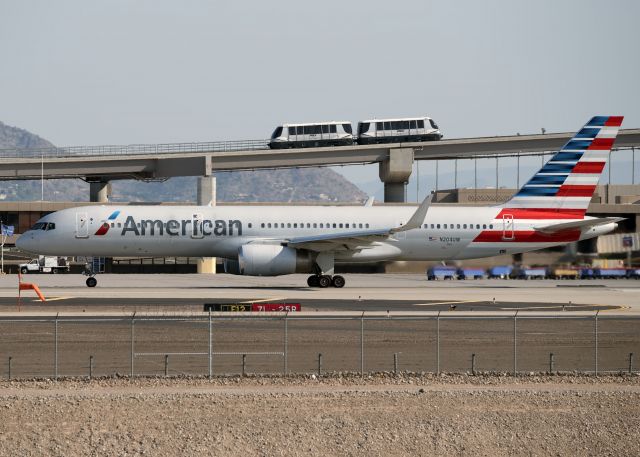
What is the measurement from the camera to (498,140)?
11056 centimetres

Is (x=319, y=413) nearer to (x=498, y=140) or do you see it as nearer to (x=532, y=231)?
(x=532, y=231)

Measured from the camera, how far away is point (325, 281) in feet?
188

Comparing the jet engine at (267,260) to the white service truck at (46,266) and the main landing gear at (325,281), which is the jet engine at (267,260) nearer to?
the main landing gear at (325,281)

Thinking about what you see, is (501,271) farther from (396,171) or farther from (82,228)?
(396,171)

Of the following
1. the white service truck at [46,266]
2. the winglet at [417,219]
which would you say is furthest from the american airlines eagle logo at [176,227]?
the white service truck at [46,266]

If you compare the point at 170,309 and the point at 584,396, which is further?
the point at 170,309

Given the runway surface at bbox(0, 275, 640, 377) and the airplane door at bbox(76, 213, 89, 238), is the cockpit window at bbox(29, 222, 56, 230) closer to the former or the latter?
the airplane door at bbox(76, 213, 89, 238)

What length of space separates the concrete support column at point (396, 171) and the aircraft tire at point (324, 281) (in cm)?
5083

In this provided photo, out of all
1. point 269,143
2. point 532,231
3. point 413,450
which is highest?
A: point 269,143

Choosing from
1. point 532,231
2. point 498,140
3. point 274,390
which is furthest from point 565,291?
point 498,140

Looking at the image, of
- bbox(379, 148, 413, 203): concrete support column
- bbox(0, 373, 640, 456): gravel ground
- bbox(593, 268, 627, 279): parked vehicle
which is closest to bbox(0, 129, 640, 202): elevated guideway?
bbox(379, 148, 413, 203): concrete support column

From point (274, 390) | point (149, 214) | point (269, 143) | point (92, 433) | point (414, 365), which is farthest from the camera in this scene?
point (269, 143)

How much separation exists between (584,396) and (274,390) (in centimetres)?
A: 775

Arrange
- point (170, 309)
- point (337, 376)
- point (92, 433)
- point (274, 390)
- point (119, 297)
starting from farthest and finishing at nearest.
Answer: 1. point (119, 297)
2. point (170, 309)
3. point (337, 376)
4. point (274, 390)
5. point (92, 433)
